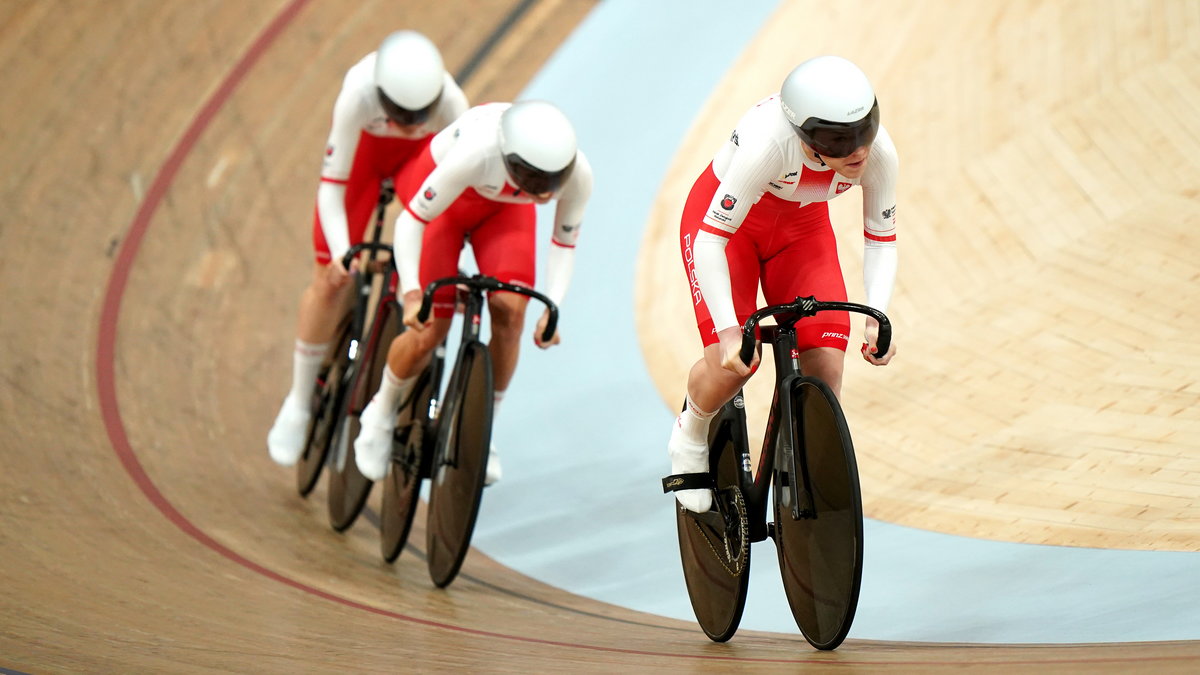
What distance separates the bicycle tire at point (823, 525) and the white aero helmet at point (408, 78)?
1774 mm

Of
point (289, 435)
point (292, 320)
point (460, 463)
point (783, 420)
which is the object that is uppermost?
point (292, 320)

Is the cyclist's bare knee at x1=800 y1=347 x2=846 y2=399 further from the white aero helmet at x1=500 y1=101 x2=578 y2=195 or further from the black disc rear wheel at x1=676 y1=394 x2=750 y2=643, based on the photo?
the white aero helmet at x1=500 y1=101 x2=578 y2=195

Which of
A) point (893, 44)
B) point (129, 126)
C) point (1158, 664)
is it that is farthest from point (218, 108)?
point (1158, 664)

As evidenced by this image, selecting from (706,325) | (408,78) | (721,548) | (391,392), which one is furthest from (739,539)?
(408,78)

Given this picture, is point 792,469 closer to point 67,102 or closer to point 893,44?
point 893,44

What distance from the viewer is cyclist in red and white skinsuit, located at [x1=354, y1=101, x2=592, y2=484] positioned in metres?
3.31

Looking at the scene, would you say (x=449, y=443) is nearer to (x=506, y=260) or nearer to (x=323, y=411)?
(x=506, y=260)

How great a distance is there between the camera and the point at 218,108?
681 cm

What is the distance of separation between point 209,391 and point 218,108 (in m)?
2.18

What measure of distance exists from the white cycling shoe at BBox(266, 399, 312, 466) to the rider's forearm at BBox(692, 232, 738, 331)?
7.99ft

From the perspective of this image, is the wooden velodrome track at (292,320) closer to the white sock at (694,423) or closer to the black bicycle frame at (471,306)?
the white sock at (694,423)

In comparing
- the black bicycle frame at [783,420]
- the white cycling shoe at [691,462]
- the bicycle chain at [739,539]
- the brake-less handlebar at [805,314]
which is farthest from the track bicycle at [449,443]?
the brake-less handlebar at [805,314]

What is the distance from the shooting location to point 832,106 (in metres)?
2.51

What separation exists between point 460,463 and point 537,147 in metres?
0.95
